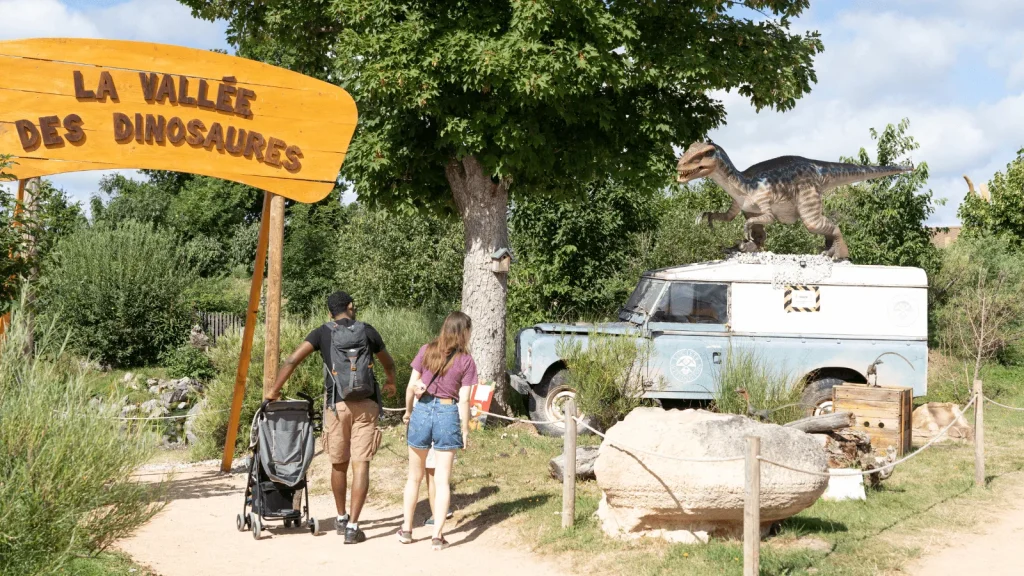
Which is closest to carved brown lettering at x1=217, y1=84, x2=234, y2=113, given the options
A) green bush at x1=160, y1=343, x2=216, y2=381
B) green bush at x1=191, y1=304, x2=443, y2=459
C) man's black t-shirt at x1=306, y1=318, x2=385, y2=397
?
man's black t-shirt at x1=306, y1=318, x2=385, y2=397

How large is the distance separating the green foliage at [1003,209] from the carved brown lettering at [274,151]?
965 inches

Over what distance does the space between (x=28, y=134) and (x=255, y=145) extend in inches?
69.5

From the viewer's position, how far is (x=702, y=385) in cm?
1184

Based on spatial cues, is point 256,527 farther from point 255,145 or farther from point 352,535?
point 255,145

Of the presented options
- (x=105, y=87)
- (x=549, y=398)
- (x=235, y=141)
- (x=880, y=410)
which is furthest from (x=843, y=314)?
(x=105, y=87)

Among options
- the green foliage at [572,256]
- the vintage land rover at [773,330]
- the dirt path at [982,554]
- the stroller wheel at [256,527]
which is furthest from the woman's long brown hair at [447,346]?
the green foliage at [572,256]

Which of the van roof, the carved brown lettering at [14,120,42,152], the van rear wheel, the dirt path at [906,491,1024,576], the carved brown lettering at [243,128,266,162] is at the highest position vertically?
the carved brown lettering at [243,128,266,162]

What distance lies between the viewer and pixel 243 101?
7945mm

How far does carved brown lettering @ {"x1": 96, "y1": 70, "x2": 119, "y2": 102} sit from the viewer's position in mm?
7285

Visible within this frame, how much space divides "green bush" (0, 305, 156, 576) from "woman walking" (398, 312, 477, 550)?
201 cm

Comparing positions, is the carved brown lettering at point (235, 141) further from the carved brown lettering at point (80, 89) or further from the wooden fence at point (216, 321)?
the wooden fence at point (216, 321)

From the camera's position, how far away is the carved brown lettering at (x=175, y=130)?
758cm

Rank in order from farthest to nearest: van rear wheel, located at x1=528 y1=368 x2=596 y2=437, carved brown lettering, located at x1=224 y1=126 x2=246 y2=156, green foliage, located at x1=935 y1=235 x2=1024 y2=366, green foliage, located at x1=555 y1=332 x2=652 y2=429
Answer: green foliage, located at x1=935 y1=235 x2=1024 y2=366
van rear wheel, located at x1=528 y1=368 x2=596 y2=437
green foliage, located at x1=555 y1=332 x2=652 y2=429
carved brown lettering, located at x1=224 y1=126 x2=246 y2=156

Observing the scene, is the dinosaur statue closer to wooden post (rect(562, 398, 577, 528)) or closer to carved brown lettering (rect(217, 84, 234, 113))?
wooden post (rect(562, 398, 577, 528))
